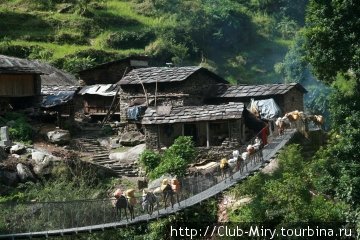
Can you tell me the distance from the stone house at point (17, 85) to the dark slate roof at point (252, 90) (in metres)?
9.56

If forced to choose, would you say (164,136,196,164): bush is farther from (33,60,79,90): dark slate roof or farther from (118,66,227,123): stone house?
(33,60,79,90): dark slate roof

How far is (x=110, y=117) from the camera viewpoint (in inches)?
1567

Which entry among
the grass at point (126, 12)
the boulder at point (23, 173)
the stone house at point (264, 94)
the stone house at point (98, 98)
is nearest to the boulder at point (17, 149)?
the boulder at point (23, 173)

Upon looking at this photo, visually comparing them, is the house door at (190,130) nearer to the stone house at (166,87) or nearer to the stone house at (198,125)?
the stone house at (198,125)

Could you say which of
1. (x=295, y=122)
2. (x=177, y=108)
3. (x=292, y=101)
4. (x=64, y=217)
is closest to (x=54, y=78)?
(x=177, y=108)

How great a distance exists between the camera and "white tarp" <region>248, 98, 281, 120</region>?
34.1m

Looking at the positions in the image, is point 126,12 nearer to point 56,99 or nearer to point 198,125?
point 56,99

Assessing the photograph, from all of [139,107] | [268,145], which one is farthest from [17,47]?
[268,145]

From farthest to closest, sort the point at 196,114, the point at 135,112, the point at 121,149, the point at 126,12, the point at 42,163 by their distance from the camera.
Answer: the point at 126,12 < the point at 135,112 < the point at 121,149 < the point at 196,114 < the point at 42,163

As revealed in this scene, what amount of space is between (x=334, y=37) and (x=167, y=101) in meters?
13.2

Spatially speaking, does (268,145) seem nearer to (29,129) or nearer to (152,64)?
(29,129)

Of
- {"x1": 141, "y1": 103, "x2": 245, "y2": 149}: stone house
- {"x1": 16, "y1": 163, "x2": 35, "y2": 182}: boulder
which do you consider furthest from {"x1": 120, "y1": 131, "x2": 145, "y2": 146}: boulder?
{"x1": 16, "y1": 163, "x2": 35, "y2": 182}: boulder

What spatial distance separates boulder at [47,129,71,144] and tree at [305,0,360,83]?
44.2 feet

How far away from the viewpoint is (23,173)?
2922cm
